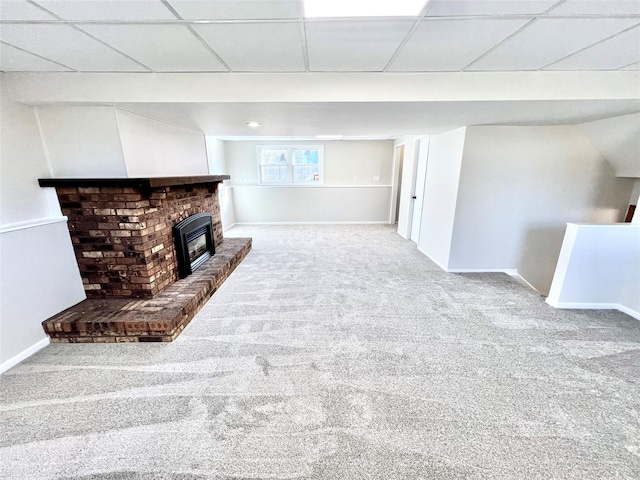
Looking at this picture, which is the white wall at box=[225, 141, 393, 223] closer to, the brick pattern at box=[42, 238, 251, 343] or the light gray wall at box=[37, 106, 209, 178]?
the light gray wall at box=[37, 106, 209, 178]

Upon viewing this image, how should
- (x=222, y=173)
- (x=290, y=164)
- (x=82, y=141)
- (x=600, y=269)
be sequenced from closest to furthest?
(x=82, y=141) → (x=600, y=269) → (x=222, y=173) → (x=290, y=164)

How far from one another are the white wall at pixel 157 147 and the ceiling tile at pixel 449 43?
234 centimetres

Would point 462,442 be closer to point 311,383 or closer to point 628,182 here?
point 311,383

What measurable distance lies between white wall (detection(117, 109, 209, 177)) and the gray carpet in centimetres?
157

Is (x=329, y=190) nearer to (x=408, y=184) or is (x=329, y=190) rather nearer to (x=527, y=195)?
(x=408, y=184)

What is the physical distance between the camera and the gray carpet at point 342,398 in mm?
1212

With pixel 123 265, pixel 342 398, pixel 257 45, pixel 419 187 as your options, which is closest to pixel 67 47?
pixel 257 45

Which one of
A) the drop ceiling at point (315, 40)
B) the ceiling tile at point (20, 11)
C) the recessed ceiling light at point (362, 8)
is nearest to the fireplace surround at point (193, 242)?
the drop ceiling at point (315, 40)

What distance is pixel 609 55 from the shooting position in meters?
1.65

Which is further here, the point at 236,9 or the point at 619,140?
the point at 619,140

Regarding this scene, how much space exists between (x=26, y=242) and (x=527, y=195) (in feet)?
17.0

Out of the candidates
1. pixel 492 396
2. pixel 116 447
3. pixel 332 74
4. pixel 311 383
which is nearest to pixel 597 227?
pixel 492 396

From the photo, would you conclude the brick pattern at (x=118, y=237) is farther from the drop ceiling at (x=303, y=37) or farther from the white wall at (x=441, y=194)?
the white wall at (x=441, y=194)

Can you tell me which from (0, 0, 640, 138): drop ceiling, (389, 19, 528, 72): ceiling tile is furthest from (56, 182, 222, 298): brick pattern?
(389, 19, 528, 72): ceiling tile
